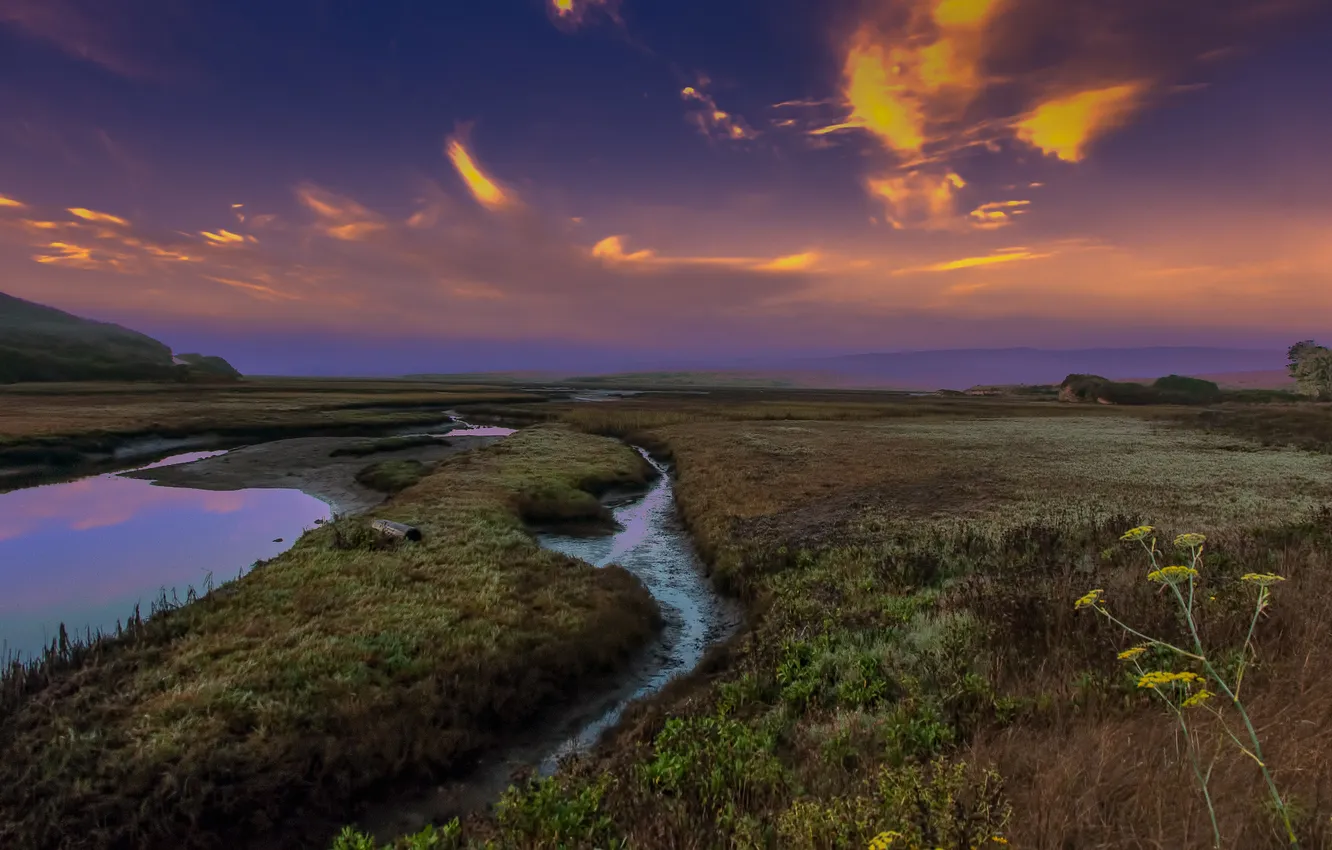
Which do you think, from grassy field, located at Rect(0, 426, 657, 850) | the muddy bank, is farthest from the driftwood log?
the muddy bank

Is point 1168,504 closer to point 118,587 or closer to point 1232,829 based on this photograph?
point 1232,829

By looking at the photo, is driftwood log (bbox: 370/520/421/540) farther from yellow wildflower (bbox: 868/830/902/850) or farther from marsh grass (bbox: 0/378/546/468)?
marsh grass (bbox: 0/378/546/468)

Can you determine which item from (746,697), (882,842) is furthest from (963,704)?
(882,842)

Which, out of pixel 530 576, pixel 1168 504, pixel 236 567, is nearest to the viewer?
pixel 530 576

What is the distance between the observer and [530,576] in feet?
60.6

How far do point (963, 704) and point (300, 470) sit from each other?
47.0 m

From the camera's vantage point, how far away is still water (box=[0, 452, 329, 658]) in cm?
1714

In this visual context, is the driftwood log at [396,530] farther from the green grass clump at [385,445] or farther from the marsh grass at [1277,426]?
the marsh grass at [1277,426]

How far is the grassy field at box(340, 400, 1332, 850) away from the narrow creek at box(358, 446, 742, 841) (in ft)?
3.91

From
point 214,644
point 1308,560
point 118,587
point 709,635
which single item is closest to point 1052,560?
point 1308,560

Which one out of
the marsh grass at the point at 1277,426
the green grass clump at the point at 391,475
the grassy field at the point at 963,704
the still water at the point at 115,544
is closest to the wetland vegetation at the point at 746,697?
the grassy field at the point at 963,704

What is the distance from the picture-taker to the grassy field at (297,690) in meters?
8.50

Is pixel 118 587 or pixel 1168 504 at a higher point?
pixel 1168 504

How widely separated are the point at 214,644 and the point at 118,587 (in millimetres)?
10778
